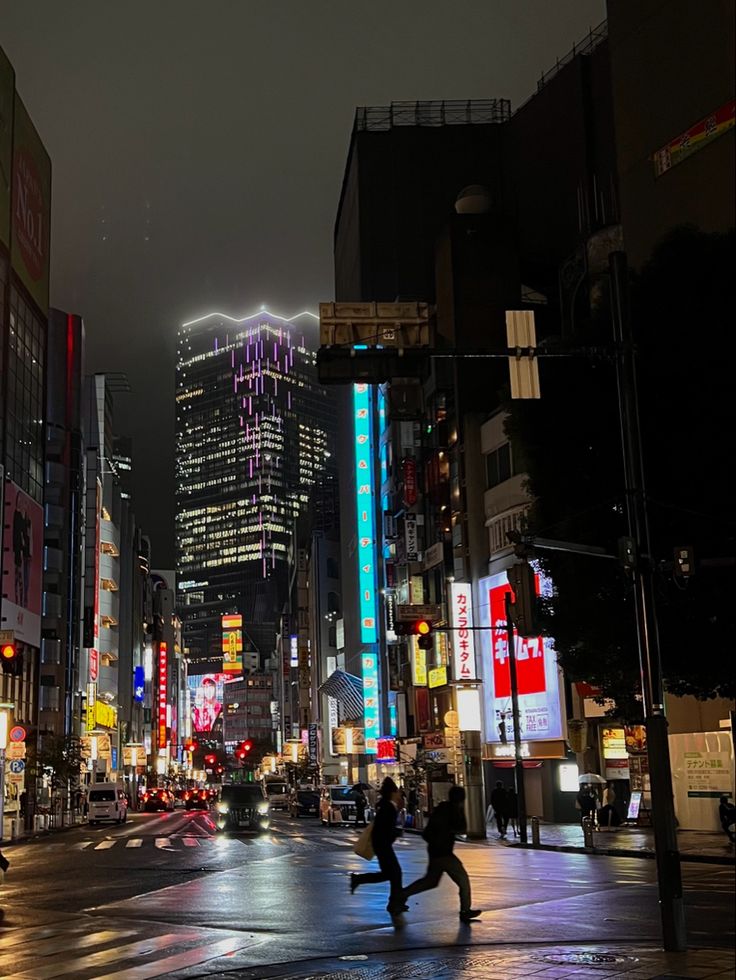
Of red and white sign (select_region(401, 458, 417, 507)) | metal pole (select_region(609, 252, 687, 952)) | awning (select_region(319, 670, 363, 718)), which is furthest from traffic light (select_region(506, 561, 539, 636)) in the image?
awning (select_region(319, 670, 363, 718))

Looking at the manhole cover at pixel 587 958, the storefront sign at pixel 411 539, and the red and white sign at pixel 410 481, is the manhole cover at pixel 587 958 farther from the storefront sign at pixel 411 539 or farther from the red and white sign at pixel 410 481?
the storefront sign at pixel 411 539

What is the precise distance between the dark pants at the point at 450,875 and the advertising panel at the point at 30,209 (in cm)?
6545

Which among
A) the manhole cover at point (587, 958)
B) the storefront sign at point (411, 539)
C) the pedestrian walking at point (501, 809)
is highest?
the storefront sign at point (411, 539)

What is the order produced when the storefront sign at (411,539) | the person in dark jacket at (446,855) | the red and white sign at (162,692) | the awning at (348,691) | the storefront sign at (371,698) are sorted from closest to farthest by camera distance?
the person in dark jacket at (446,855)
the storefront sign at (411,539)
the storefront sign at (371,698)
the awning at (348,691)
the red and white sign at (162,692)

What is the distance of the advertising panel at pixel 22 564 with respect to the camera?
70062 mm

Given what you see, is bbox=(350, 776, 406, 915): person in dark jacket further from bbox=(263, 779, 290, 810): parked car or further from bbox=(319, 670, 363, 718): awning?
bbox=(319, 670, 363, 718): awning

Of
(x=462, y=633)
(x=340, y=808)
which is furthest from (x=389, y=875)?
(x=340, y=808)

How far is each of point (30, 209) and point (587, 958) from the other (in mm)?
75066

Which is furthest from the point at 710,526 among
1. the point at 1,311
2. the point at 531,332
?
the point at 1,311

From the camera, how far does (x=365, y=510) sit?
80.2m

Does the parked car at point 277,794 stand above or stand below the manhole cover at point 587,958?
below

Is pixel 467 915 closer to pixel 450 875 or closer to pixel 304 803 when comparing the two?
pixel 450 875

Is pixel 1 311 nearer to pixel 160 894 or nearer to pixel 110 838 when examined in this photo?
pixel 110 838

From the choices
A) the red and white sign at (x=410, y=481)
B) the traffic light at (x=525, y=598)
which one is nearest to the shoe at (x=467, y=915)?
the traffic light at (x=525, y=598)
